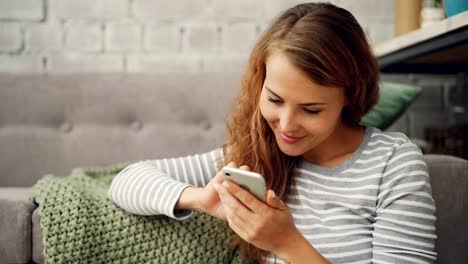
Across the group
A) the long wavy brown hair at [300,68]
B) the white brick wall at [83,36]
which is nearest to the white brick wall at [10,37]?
the white brick wall at [83,36]

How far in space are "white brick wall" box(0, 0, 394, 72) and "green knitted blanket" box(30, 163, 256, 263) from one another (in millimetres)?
830

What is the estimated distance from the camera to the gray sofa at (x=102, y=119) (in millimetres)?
1404

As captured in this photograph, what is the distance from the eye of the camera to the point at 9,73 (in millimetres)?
1434

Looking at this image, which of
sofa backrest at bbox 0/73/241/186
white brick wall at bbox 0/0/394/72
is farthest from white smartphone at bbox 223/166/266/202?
white brick wall at bbox 0/0/394/72

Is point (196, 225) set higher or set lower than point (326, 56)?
lower

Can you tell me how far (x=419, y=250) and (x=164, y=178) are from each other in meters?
0.47

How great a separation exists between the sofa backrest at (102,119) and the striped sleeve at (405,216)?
72 centimetres

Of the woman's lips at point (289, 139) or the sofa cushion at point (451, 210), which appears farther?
the sofa cushion at point (451, 210)

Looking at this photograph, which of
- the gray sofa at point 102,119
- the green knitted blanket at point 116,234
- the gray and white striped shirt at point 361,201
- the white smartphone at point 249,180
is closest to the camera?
the white smartphone at point 249,180

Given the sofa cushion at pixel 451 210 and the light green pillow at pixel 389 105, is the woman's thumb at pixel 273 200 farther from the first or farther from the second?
the light green pillow at pixel 389 105

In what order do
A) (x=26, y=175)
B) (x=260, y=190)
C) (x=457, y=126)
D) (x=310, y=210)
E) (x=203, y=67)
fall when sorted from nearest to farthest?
1. (x=260, y=190)
2. (x=310, y=210)
3. (x=26, y=175)
4. (x=457, y=126)
5. (x=203, y=67)

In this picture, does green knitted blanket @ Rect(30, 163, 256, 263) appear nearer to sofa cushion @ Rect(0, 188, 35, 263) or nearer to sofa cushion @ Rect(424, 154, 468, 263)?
sofa cushion @ Rect(0, 188, 35, 263)

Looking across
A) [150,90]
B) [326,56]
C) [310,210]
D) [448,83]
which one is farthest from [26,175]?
[448,83]

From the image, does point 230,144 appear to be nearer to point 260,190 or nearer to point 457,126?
point 260,190
